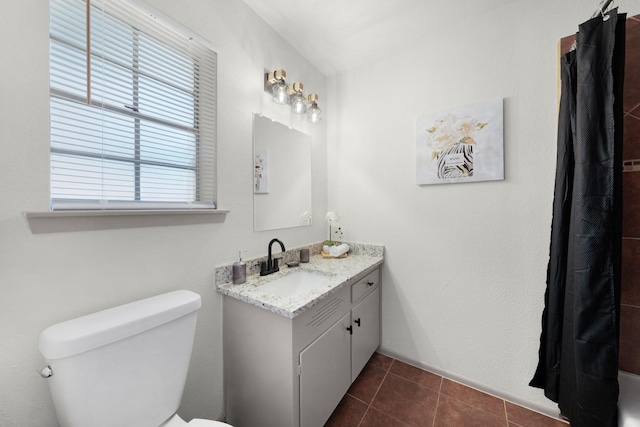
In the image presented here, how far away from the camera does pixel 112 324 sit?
769mm

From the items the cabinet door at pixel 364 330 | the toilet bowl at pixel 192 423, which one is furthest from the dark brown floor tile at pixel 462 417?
the toilet bowl at pixel 192 423

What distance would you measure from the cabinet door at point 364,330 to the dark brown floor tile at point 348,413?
5.1 inches

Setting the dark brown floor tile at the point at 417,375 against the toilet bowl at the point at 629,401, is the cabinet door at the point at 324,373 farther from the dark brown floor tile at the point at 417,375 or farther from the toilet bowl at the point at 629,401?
the toilet bowl at the point at 629,401

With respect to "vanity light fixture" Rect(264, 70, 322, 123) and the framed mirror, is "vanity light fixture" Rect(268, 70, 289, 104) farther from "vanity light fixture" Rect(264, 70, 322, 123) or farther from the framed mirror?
the framed mirror

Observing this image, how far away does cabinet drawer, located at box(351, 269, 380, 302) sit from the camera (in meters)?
1.53

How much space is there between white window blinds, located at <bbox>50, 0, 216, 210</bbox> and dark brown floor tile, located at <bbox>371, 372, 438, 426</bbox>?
1627mm

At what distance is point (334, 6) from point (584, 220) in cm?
172

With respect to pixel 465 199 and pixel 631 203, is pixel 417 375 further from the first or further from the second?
pixel 631 203

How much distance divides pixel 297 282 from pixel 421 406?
43.1 inches

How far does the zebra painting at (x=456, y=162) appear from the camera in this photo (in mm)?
1559

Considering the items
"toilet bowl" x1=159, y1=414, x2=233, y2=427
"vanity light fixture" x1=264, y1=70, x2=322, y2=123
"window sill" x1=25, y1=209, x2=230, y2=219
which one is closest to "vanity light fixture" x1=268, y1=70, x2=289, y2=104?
"vanity light fixture" x1=264, y1=70, x2=322, y2=123

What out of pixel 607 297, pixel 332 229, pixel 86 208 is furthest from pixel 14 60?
pixel 607 297

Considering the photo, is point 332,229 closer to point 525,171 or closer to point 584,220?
point 525,171

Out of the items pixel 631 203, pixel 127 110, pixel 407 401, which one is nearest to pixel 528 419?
pixel 407 401
